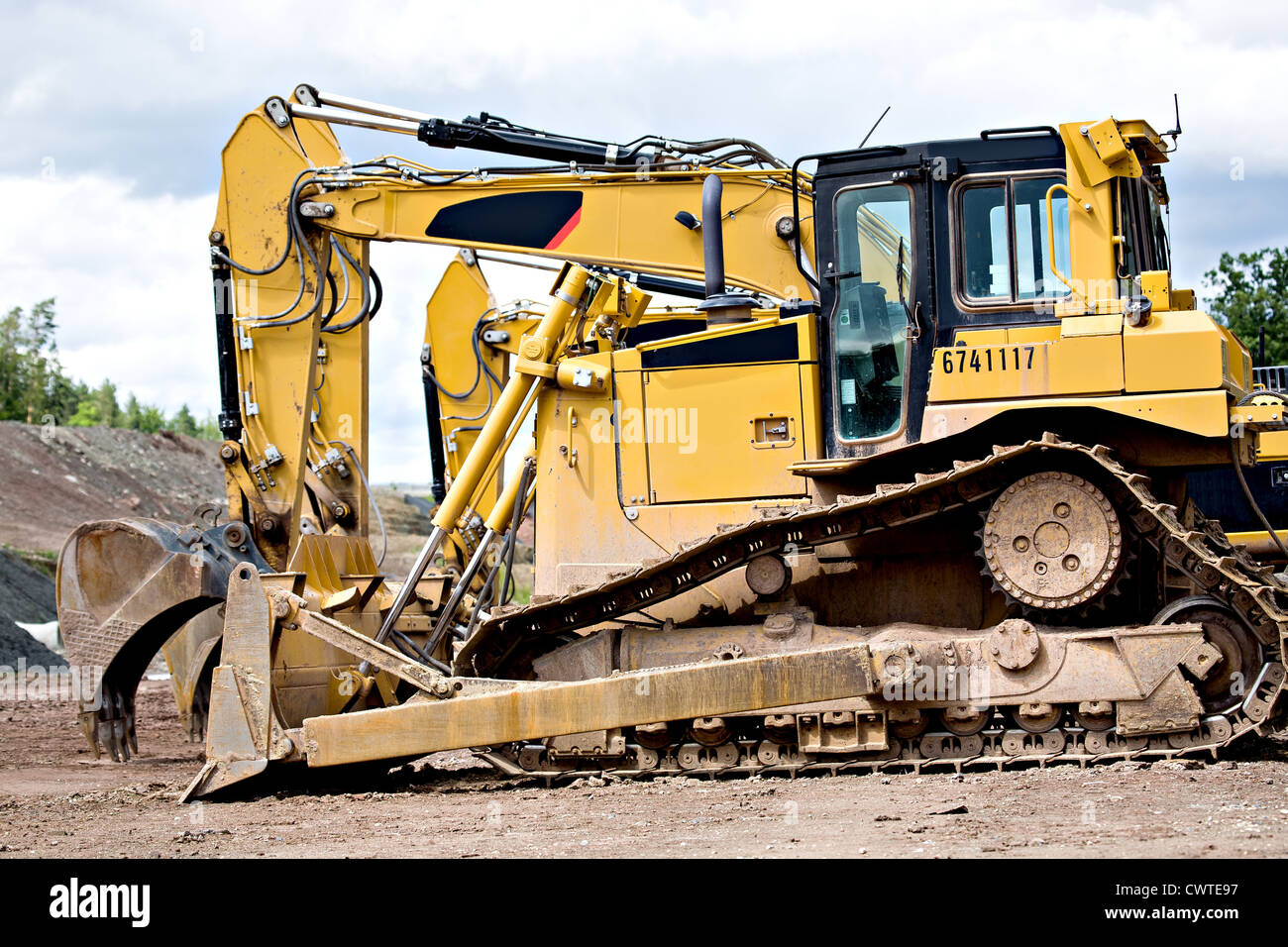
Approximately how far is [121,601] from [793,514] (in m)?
4.72

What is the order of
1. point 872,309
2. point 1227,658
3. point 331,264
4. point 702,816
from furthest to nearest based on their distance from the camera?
1. point 331,264
2. point 872,309
3. point 1227,658
4. point 702,816

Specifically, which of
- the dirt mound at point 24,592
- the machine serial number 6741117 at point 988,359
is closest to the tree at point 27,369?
the dirt mound at point 24,592

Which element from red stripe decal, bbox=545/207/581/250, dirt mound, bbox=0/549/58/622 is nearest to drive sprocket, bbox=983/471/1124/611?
red stripe decal, bbox=545/207/581/250

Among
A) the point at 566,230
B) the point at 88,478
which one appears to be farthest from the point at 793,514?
the point at 88,478

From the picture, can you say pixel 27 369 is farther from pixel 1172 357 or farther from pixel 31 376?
pixel 1172 357

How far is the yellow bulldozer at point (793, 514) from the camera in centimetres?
750

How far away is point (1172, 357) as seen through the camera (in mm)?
7484

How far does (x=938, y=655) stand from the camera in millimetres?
7629

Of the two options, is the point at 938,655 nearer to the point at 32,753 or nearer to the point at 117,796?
the point at 117,796

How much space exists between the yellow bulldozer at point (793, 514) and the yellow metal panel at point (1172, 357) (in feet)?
0.05

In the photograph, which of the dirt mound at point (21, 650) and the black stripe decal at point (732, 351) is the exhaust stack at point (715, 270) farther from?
the dirt mound at point (21, 650)

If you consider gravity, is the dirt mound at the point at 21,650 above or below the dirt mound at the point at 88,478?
below
